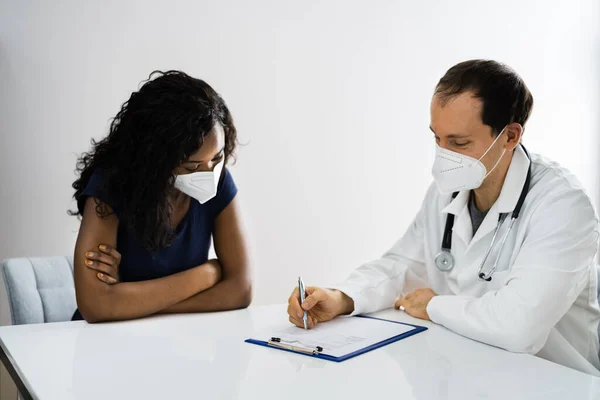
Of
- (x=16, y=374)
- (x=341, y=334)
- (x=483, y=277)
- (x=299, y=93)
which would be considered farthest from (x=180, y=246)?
(x=299, y=93)

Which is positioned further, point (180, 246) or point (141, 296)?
point (180, 246)

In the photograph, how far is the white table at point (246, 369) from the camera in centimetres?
111

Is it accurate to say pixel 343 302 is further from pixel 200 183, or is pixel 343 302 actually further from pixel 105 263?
pixel 105 263

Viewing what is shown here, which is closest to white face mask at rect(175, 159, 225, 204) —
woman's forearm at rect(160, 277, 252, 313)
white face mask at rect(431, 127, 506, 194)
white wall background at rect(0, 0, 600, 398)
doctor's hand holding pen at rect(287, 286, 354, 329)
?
woman's forearm at rect(160, 277, 252, 313)

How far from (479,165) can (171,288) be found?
929 mm

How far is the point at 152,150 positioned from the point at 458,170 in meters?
0.88

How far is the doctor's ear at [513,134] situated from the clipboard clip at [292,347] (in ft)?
2.66

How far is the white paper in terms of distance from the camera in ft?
4.58

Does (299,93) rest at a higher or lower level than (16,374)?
higher

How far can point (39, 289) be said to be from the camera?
2.07 meters

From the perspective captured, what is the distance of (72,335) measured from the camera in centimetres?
153

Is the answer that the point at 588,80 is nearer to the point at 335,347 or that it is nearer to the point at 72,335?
the point at 335,347

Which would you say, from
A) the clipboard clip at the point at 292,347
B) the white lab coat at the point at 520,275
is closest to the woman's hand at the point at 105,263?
the clipboard clip at the point at 292,347

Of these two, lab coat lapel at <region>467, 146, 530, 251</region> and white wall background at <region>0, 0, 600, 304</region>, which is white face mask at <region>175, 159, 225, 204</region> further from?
white wall background at <region>0, 0, 600, 304</region>
